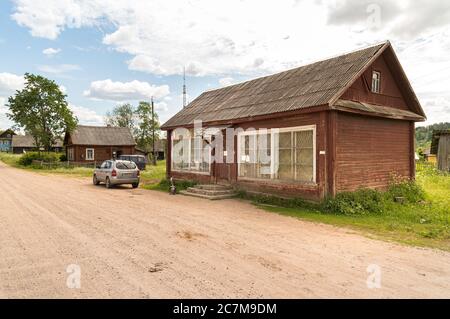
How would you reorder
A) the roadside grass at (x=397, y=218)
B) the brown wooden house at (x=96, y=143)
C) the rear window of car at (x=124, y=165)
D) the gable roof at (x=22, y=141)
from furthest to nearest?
the gable roof at (x=22, y=141)
the brown wooden house at (x=96, y=143)
the rear window of car at (x=124, y=165)
the roadside grass at (x=397, y=218)

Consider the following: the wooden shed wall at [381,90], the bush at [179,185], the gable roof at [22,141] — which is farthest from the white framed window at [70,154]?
the gable roof at [22,141]

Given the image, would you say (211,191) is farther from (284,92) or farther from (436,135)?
(436,135)

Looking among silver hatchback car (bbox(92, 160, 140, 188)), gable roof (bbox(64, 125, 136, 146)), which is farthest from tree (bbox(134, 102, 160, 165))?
silver hatchback car (bbox(92, 160, 140, 188))

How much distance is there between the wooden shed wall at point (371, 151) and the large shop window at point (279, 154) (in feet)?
3.53

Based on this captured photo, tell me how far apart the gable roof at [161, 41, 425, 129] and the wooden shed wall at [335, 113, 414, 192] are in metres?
1.18

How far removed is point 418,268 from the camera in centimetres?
575

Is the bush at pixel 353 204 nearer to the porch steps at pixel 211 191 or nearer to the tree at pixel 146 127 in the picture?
the porch steps at pixel 211 191

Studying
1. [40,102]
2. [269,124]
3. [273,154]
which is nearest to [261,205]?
[273,154]

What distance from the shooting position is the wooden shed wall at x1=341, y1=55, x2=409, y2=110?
511 inches

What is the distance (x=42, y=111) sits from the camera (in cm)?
4156

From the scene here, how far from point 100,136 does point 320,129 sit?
38800 millimetres

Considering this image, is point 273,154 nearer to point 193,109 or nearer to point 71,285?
point 193,109

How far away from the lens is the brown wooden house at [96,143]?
42.5 metres
